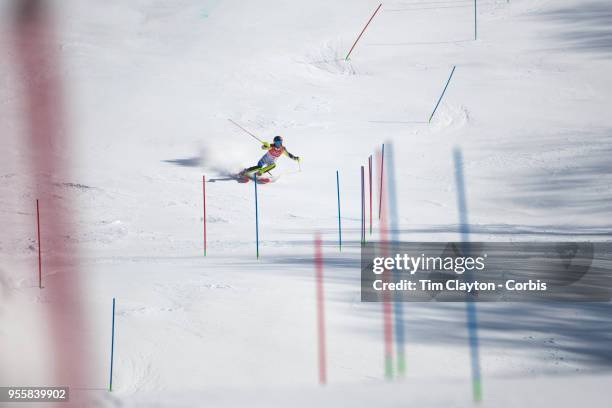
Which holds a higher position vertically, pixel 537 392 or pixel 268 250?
pixel 268 250

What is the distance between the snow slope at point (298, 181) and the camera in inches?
209

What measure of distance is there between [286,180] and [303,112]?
4.05m

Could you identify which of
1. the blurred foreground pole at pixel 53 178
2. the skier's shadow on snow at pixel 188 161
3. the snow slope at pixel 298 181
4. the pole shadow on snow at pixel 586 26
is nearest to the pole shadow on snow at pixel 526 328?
the snow slope at pixel 298 181

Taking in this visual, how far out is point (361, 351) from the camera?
5645mm

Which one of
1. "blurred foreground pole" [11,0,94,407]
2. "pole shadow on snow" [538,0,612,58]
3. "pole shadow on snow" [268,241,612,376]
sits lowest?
"pole shadow on snow" [268,241,612,376]

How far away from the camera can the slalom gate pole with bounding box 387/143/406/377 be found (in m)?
5.44

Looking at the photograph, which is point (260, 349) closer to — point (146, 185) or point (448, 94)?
point (146, 185)

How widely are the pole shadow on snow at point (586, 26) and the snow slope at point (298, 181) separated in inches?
3.4

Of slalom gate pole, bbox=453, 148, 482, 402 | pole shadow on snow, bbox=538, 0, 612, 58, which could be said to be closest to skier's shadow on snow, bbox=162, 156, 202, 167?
slalom gate pole, bbox=453, 148, 482, 402

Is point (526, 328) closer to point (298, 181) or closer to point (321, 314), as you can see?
point (321, 314)

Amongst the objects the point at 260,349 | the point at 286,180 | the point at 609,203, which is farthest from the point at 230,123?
the point at 260,349

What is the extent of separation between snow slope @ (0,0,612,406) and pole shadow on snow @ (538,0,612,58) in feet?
0.28

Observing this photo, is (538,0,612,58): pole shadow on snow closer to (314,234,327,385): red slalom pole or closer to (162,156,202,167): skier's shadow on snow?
(162,156,202,167): skier's shadow on snow

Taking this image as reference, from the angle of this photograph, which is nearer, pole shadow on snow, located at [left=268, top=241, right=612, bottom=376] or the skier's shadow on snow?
pole shadow on snow, located at [left=268, top=241, right=612, bottom=376]
